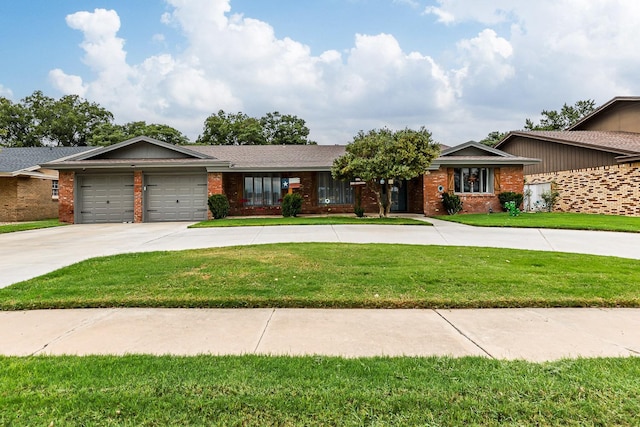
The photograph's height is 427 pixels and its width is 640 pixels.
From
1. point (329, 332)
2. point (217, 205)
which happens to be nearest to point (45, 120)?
point (217, 205)

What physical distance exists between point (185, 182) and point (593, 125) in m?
29.4

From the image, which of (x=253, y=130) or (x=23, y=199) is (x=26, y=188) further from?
(x=253, y=130)

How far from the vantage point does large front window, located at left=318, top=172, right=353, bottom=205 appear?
1931 centimetres

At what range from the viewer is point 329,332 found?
3395 mm

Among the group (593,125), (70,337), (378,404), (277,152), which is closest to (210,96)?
(277,152)

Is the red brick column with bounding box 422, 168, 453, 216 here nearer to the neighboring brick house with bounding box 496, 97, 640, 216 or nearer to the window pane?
the neighboring brick house with bounding box 496, 97, 640, 216

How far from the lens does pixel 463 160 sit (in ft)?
57.0

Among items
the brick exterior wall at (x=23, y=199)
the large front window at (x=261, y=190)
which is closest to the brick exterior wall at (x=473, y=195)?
the large front window at (x=261, y=190)

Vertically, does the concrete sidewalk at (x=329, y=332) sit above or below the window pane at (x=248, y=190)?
below

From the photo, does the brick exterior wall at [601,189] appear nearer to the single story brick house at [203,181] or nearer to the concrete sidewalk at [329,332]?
the single story brick house at [203,181]

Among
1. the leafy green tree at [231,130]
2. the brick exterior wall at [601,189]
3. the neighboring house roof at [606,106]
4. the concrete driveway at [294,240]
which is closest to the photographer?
the concrete driveway at [294,240]

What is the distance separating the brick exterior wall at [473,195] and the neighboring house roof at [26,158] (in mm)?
18614

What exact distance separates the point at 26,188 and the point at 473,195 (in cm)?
2385

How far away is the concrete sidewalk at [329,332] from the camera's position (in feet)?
9.77
